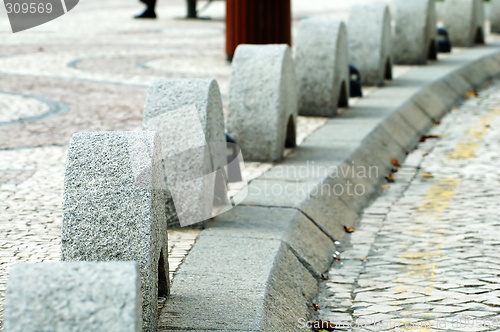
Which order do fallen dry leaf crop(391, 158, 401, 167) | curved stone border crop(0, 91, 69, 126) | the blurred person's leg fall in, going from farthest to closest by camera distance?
the blurred person's leg < curved stone border crop(0, 91, 69, 126) < fallen dry leaf crop(391, 158, 401, 167)

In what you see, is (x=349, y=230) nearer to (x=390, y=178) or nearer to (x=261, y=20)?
(x=390, y=178)

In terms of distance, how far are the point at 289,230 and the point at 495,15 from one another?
445 inches

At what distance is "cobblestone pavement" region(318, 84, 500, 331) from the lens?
446 centimetres

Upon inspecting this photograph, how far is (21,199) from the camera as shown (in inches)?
226

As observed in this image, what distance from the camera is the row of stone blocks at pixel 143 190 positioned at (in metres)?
2.76

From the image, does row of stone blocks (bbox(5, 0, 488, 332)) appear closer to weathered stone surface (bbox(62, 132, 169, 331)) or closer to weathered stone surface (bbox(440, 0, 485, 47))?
weathered stone surface (bbox(62, 132, 169, 331))

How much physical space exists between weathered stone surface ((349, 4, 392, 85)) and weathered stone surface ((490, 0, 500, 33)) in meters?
5.81

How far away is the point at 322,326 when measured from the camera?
4.34 meters

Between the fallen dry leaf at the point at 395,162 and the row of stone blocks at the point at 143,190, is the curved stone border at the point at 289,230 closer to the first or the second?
the fallen dry leaf at the point at 395,162

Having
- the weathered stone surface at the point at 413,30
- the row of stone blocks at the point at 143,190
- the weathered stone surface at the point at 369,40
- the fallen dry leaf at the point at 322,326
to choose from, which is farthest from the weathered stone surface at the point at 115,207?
the weathered stone surface at the point at 413,30

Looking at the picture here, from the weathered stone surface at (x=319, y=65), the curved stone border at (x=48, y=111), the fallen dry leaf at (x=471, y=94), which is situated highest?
the weathered stone surface at (x=319, y=65)

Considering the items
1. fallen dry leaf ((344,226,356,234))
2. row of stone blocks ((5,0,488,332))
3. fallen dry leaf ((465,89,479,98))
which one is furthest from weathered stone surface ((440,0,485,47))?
fallen dry leaf ((344,226,356,234))

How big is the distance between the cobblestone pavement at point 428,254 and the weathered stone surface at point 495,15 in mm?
7764

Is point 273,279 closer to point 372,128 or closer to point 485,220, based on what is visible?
point 485,220
